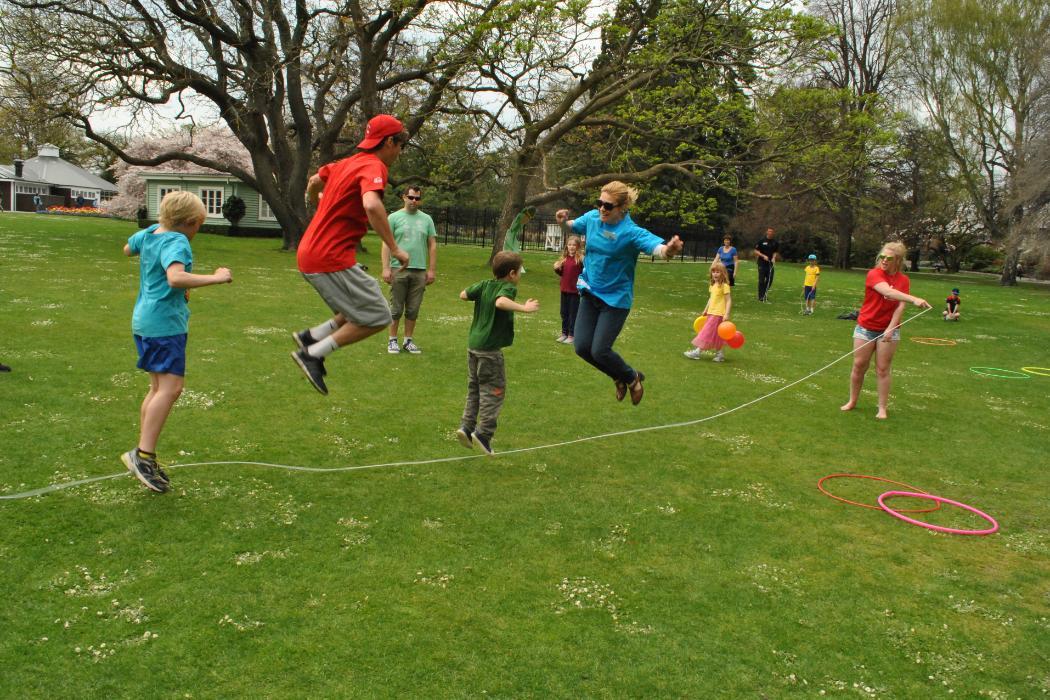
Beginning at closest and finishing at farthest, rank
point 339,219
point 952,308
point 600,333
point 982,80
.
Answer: point 339,219 → point 600,333 → point 952,308 → point 982,80

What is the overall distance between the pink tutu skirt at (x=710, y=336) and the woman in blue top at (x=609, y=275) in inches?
219

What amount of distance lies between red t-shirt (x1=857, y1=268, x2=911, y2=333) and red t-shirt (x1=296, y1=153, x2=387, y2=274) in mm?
5847

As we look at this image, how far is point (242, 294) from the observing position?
52.7ft

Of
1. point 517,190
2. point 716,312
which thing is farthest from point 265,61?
point 716,312

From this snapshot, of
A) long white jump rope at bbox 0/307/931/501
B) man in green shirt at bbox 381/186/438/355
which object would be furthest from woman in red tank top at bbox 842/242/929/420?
man in green shirt at bbox 381/186/438/355

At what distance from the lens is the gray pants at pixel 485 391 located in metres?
6.29

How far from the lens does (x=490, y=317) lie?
20.4 ft

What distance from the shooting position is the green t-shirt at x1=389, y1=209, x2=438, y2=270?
10.4 m

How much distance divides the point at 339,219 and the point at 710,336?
829 centimetres

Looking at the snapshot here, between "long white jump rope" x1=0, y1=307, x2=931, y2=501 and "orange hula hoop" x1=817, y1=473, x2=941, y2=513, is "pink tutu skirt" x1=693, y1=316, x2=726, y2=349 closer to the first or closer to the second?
"long white jump rope" x1=0, y1=307, x2=931, y2=501

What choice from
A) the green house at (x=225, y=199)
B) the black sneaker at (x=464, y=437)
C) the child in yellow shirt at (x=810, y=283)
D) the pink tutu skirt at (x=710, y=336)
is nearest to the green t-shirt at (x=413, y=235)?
the black sneaker at (x=464, y=437)

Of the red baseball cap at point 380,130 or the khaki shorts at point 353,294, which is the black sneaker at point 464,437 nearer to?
the khaki shorts at point 353,294

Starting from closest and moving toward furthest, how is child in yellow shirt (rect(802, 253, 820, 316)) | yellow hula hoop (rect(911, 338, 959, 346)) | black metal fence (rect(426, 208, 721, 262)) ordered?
yellow hula hoop (rect(911, 338, 959, 346)) → child in yellow shirt (rect(802, 253, 820, 316)) → black metal fence (rect(426, 208, 721, 262))

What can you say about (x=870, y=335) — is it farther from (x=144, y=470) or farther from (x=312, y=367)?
(x=144, y=470)
